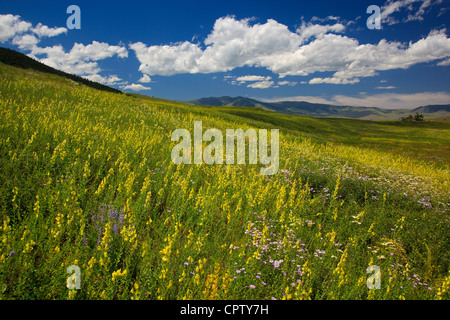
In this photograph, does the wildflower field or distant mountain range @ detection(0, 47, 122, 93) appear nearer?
the wildflower field

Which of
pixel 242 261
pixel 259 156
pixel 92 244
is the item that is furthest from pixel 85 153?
pixel 259 156

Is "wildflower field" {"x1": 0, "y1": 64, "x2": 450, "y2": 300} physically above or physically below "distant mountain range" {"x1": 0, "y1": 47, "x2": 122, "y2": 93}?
below

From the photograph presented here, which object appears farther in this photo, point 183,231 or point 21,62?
point 21,62

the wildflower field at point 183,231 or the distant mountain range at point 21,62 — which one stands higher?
the distant mountain range at point 21,62

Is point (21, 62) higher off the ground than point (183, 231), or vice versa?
point (21, 62)

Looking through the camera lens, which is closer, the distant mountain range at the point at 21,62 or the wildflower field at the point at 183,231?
the wildflower field at the point at 183,231

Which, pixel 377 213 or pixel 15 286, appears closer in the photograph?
pixel 15 286

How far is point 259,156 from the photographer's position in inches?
409
